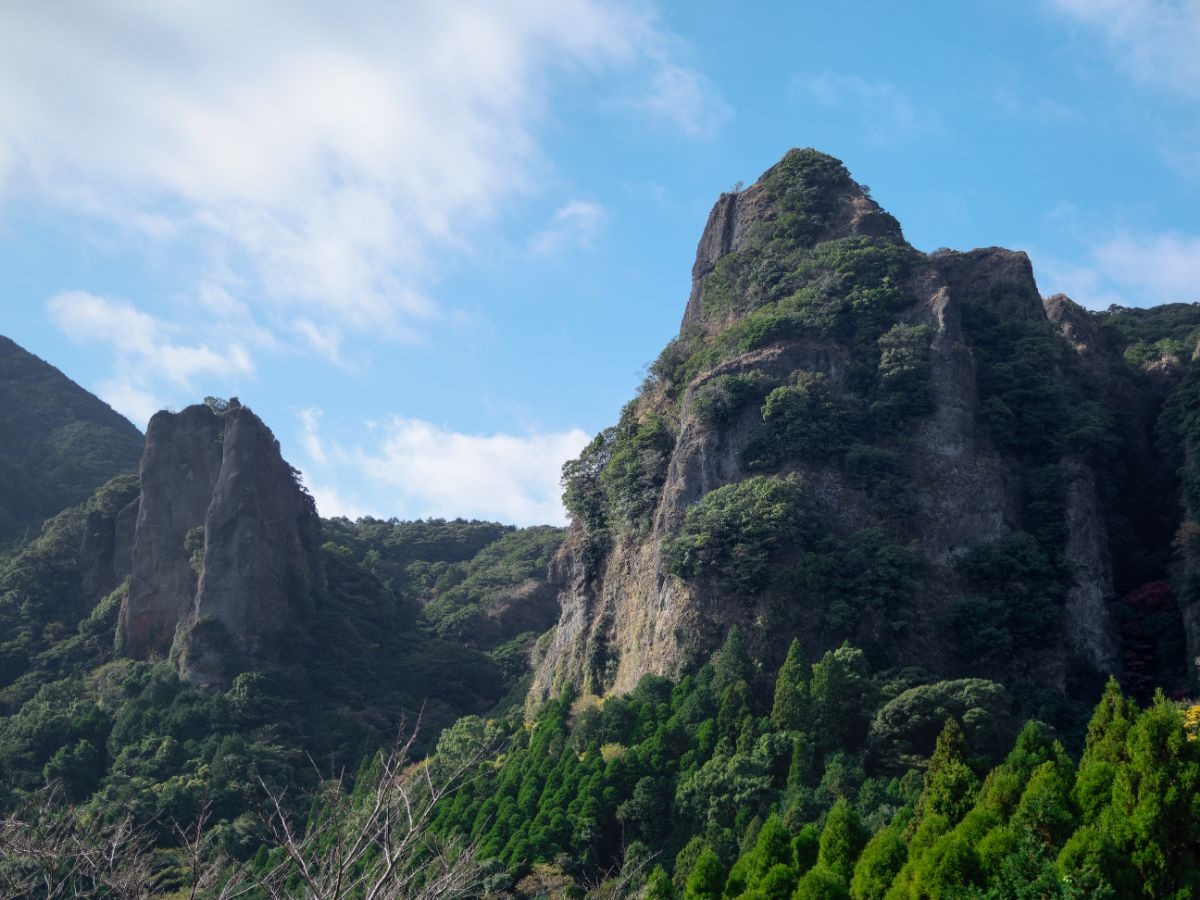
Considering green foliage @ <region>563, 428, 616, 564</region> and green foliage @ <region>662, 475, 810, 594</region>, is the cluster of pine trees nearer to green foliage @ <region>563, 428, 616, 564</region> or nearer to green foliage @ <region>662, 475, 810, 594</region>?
green foliage @ <region>662, 475, 810, 594</region>

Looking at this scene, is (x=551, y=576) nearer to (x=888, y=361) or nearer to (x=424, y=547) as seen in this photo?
(x=888, y=361)

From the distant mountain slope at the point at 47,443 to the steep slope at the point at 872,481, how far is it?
3785 centimetres

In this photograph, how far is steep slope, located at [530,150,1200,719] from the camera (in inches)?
1661

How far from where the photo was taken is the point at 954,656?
137ft

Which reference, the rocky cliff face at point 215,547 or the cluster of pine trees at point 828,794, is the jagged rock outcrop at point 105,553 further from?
the cluster of pine trees at point 828,794

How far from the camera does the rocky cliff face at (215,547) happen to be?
192 ft

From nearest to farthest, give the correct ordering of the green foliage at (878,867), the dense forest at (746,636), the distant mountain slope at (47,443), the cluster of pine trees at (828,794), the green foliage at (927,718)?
the cluster of pine trees at (828,794) < the green foliage at (878,867) < the dense forest at (746,636) < the green foliage at (927,718) < the distant mountain slope at (47,443)

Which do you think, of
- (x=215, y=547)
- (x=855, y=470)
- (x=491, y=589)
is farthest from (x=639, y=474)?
(x=491, y=589)

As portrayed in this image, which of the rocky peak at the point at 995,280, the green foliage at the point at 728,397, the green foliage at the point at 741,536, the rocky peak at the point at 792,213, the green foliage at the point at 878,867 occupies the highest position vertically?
the rocky peak at the point at 792,213

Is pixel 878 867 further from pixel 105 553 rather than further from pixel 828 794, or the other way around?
pixel 105 553

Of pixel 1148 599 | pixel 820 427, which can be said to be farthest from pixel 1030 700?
pixel 820 427

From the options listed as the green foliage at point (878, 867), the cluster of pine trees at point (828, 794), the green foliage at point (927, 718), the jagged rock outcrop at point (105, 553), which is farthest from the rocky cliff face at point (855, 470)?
the jagged rock outcrop at point (105, 553)

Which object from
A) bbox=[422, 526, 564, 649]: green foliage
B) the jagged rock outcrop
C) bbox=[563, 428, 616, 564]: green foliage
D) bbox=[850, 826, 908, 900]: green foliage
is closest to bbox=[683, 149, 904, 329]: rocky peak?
bbox=[563, 428, 616, 564]: green foliage

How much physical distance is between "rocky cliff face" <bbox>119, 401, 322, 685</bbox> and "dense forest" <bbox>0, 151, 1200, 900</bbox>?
174mm
